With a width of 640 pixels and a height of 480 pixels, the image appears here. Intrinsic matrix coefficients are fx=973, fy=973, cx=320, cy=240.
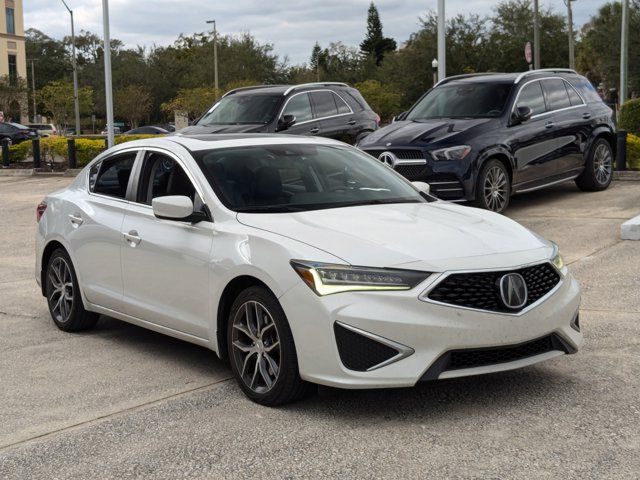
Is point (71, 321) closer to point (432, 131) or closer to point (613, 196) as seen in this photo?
point (432, 131)

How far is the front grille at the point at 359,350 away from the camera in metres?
4.95

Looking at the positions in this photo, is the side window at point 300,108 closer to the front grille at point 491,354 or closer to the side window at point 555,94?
the side window at point 555,94

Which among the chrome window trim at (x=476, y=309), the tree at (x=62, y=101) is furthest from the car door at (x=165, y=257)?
the tree at (x=62, y=101)

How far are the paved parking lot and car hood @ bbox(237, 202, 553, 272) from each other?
820mm

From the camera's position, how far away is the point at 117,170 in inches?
288

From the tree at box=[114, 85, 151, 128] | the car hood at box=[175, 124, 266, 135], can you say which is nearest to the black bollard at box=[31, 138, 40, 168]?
the car hood at box=[175, 124, 266, 135]

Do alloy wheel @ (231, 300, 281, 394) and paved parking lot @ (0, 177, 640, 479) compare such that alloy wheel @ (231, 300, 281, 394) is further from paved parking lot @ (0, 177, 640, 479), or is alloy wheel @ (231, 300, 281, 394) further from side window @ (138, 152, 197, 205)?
side window @ (138, 152, 197, 205)

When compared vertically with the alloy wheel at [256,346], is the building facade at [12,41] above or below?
above

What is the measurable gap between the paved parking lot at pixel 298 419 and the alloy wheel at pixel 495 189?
16.3 feet

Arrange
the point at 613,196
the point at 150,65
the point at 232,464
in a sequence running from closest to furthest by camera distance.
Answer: the point at 232,464, the point at 613,196, the point at 150,65

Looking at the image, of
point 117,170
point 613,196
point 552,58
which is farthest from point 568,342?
point 552,58

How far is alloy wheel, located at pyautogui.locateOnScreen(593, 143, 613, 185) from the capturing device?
1468 centimetres

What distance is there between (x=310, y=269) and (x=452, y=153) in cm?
743

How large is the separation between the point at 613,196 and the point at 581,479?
10847 mm
